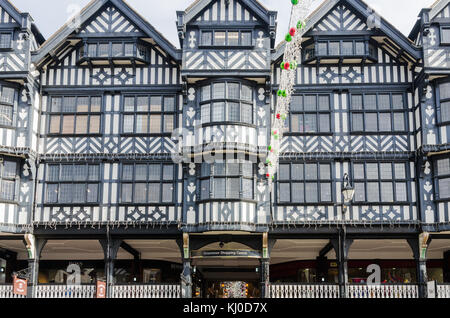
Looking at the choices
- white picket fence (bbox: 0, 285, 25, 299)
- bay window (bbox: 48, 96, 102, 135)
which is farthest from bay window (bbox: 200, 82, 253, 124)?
white picket fence (bbox: 0, 285, 25, 299)

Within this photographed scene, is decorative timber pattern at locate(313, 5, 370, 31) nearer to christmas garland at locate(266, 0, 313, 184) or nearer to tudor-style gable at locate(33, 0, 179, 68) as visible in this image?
christmas garland at locate(266, 0, 313, 184)

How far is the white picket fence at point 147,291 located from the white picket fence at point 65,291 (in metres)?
0.78

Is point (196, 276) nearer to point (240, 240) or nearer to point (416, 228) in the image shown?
point (240, 240)

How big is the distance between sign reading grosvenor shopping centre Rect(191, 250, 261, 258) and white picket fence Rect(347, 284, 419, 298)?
3188 mm

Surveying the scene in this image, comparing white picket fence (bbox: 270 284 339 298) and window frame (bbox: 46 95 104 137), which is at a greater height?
window frame (bbox: 46 95 104 137)

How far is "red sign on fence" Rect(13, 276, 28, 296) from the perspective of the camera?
1769cm

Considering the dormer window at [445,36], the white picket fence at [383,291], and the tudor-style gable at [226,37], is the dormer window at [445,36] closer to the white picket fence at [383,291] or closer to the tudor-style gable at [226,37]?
the tudor-style gable at [226,37]

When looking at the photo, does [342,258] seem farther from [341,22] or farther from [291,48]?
[291,48]

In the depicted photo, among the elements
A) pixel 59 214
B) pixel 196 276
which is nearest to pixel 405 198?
pixel 196 276

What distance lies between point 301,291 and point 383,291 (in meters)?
2.56

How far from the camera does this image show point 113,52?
2012 cm

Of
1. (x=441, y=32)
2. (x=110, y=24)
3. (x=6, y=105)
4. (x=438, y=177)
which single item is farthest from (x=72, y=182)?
(x=441, y=32)

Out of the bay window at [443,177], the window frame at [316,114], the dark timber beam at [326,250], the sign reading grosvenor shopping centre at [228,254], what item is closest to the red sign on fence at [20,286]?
the sign reading grosvenor shopping centre at [228,254]

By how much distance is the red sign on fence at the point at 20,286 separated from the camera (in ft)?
58.0
